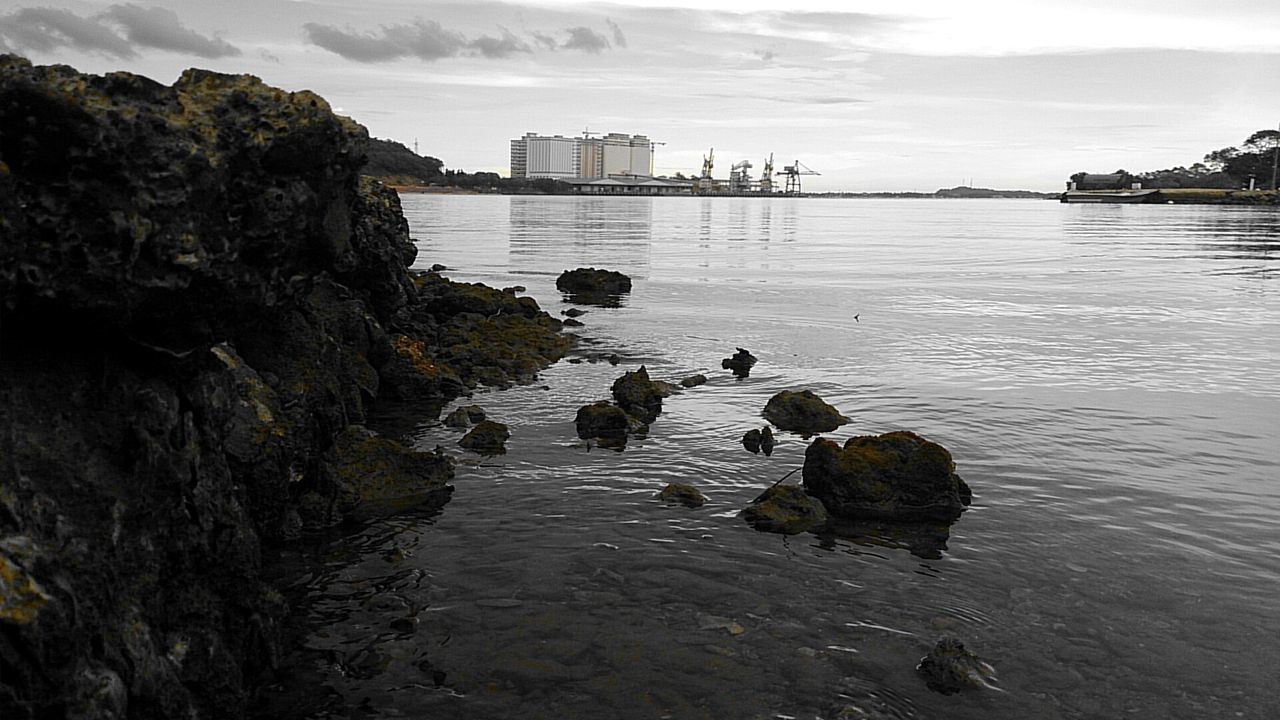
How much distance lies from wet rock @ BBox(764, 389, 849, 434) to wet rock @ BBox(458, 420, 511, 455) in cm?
563

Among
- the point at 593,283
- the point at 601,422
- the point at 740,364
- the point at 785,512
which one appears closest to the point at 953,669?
the point at 785,512

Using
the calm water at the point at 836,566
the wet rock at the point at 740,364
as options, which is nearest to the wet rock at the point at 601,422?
the calm water at the point at 836,566

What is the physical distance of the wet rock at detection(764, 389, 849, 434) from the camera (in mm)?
19062

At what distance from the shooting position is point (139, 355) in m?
7.42

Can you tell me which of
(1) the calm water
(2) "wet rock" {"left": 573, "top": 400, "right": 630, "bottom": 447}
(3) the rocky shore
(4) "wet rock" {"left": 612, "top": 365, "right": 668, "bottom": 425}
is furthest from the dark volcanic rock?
(3) the rocky shore

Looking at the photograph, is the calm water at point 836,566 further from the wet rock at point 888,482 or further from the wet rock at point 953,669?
the wet rock at point 888,482

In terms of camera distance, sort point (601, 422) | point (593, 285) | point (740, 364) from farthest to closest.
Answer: point (593, 285) < point (740, 364) < point (601, 422)

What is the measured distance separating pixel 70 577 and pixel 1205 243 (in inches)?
3632

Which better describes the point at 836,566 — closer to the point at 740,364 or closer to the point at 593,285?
the point at 740,364

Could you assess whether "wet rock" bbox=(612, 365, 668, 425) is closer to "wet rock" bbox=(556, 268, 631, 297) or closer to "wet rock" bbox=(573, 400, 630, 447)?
"wet rock" bbox=(573, 400, 630, 447)

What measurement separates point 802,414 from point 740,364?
6.07 m

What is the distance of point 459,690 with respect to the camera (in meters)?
9.06

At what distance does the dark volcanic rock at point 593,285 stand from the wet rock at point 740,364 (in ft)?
54.3

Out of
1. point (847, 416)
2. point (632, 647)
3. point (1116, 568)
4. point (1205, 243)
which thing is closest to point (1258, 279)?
point (1205, 243)
